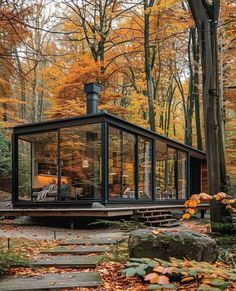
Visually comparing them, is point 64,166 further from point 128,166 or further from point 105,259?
point 105,259

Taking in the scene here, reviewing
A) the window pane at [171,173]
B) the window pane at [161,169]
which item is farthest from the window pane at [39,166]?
the window pane at [171,173]

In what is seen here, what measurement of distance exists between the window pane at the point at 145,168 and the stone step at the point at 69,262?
6309mm

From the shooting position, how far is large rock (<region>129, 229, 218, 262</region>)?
3.80m

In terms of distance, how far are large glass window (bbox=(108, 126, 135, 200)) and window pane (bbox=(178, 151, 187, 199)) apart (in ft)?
13.0

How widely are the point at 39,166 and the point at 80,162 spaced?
171 cm

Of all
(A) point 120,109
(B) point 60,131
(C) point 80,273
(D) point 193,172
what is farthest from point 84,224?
(D) point 193,172

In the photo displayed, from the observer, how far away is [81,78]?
15594mm

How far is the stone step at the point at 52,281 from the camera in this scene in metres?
3.42

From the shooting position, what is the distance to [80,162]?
34.6 ft

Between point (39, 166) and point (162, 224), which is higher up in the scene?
point (39, 166)

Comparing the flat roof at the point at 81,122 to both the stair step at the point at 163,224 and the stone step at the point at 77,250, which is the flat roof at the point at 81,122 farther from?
the stone step at the point at 77,250

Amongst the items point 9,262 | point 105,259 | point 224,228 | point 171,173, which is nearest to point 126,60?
point 171,173

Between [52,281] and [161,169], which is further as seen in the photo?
[161,169]

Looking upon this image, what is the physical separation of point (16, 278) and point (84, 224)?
5.80 m
